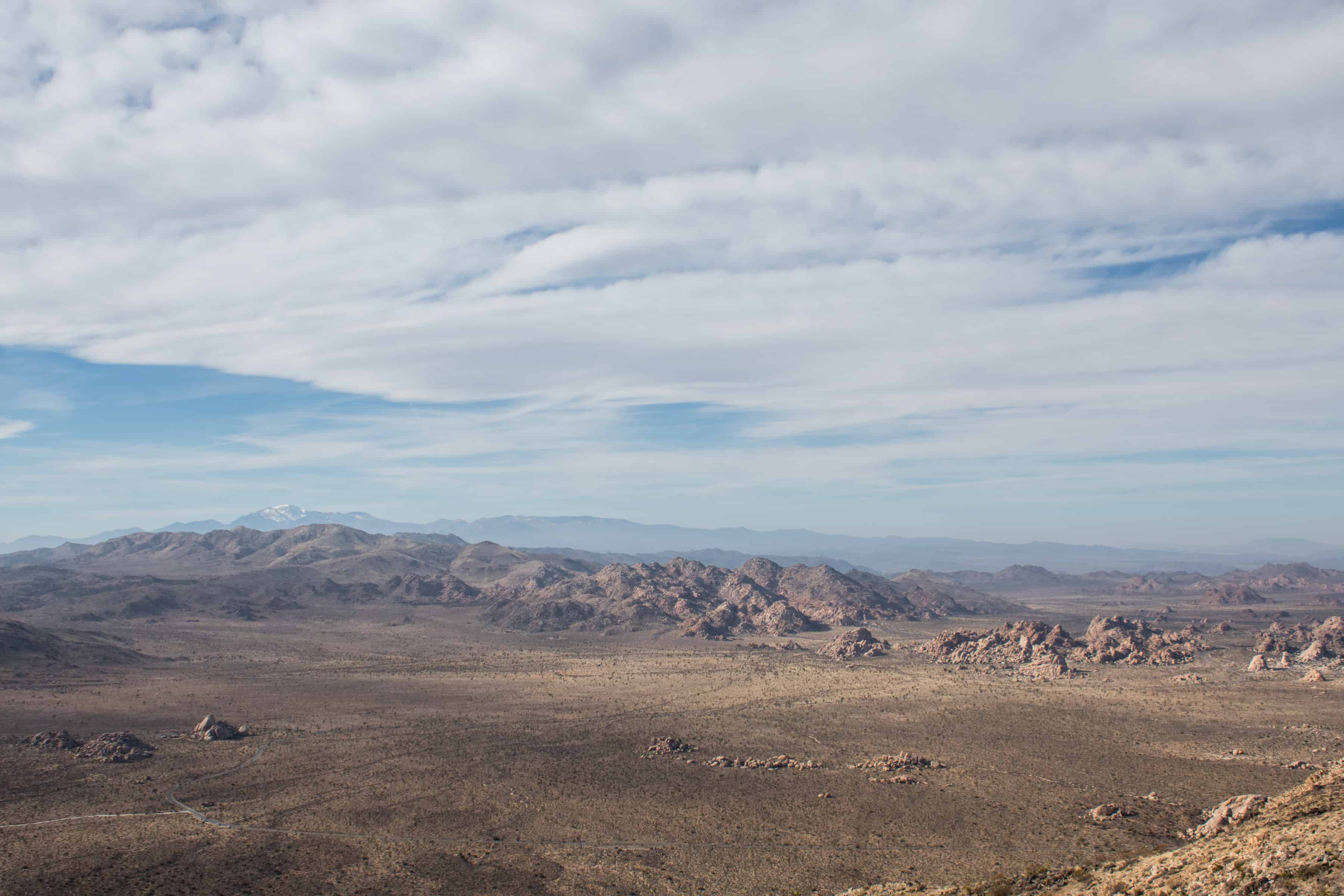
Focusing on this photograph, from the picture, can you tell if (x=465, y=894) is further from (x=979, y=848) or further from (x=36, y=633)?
(x=36, y=633)

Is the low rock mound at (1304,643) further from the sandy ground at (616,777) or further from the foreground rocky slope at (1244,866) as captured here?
the foreground rocky slope at (1244,866)

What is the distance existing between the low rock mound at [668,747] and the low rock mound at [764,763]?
2.27m

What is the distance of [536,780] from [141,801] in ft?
51.2

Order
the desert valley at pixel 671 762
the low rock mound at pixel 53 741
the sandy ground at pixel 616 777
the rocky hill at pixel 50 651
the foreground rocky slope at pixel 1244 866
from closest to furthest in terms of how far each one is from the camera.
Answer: the foreground rocky slope at pixel 1244 866
the desert valley at pixel 671 762
the sandy ground at pixel 616 777
the low rock mound at pixel 53 741
the rocky hill at pixel 50 651

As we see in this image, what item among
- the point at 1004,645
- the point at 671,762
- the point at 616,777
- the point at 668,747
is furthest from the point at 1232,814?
the point at 1004,645

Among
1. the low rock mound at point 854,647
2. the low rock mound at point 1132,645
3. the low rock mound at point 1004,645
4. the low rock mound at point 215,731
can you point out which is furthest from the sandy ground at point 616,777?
the low rock mound at point 854,647

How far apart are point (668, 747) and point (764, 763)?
17.5 feet

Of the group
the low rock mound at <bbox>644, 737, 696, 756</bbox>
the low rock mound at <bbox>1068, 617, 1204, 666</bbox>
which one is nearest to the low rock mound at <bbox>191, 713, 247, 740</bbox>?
the low rock mound at <bbox>644, 737, 696, 756</bbox>

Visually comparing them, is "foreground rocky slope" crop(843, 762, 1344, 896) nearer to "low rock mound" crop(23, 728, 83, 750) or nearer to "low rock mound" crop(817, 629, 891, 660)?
"low rock mound" crop(23, 728, 83, 750)

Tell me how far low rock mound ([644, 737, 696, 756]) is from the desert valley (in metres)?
0.22

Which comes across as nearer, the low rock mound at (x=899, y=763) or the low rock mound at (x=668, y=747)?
the low rock mound at (x=899, y=763)

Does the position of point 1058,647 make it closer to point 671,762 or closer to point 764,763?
point 764,763

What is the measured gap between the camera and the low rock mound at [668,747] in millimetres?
38625

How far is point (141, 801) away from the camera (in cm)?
3055
